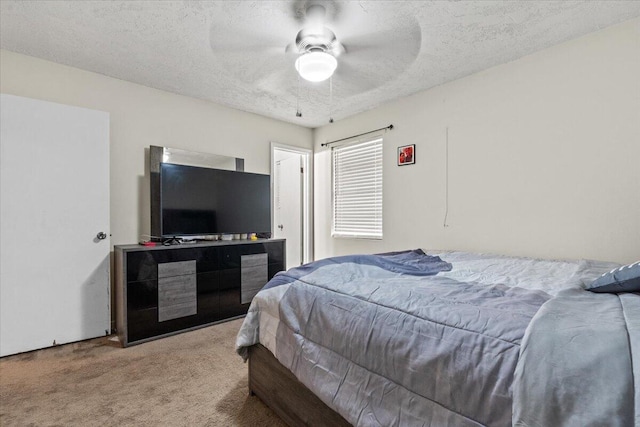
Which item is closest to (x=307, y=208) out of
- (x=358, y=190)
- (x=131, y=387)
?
(x=358, y=190)

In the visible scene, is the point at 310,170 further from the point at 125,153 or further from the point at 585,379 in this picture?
the point at 585,379

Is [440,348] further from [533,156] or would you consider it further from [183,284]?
[183,284]

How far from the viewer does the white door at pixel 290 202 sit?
4910mm

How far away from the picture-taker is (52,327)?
2699 mm

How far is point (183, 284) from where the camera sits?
9.99ft

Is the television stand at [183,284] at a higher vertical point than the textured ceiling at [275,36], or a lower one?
lower

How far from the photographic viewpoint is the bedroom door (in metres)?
4.81

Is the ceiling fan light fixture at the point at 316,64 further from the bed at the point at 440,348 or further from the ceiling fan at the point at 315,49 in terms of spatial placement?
the bed at the point at 440,348

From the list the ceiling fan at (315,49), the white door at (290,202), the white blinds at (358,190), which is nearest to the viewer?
the ceiling fan at (315,49)

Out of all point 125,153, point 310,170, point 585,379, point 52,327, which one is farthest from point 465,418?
point 310,170

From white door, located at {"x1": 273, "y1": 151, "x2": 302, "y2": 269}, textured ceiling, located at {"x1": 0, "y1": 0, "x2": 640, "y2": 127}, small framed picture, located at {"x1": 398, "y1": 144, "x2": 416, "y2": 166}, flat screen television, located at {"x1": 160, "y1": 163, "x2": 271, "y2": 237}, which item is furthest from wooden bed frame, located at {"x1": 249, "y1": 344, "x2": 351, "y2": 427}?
white door, located at {"x1": 273, "y1": 151, "x2": 302, "y2": 269}

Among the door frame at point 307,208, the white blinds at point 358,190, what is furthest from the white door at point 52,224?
the white blinds at point 358,190

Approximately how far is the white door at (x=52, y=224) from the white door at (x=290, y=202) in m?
2.41

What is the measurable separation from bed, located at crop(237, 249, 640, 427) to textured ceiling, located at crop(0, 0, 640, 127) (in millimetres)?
1727
